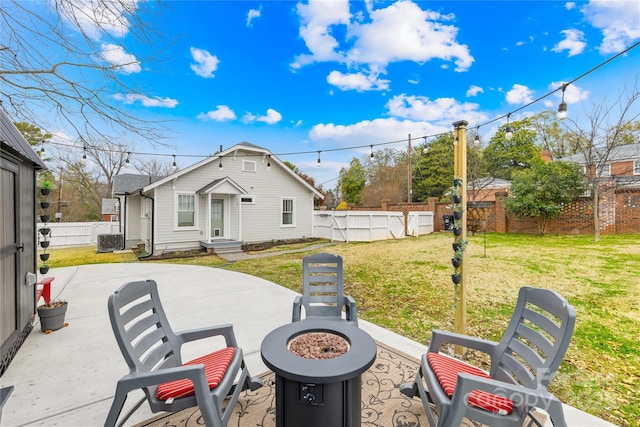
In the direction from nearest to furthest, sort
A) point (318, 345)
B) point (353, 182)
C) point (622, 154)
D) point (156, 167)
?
point (318, 345), point (622, 154), point (156, 167), point (353, 182)

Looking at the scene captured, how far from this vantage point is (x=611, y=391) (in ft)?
7.87

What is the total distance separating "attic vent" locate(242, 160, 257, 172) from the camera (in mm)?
12383

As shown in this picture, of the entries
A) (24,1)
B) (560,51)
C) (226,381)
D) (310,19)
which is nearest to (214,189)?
(310,19)

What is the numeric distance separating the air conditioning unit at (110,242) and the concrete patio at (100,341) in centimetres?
566

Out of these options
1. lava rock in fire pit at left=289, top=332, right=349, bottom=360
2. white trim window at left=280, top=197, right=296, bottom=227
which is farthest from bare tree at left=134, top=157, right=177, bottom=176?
lava rock in fire pit at left=289, top=332, right=349, bottom=360

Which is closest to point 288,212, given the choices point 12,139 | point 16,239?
point 16,239

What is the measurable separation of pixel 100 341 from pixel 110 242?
34.0ft

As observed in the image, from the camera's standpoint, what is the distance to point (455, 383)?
1685mm

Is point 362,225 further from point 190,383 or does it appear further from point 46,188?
point 190,383

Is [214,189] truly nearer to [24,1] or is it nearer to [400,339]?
[24,1]

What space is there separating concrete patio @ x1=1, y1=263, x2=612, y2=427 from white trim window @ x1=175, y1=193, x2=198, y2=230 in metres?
4.60

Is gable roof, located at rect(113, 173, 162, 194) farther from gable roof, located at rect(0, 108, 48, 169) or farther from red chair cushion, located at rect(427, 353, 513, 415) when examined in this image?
red chair cushion, located at rect(427, 353, 513, 415)

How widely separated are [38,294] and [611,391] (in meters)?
7.12

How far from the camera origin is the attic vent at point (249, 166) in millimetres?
12383
